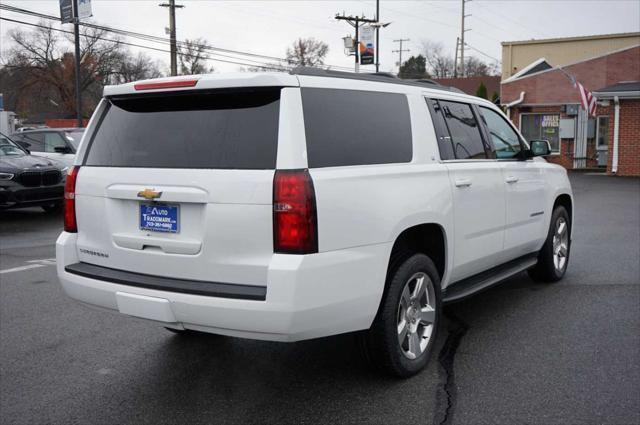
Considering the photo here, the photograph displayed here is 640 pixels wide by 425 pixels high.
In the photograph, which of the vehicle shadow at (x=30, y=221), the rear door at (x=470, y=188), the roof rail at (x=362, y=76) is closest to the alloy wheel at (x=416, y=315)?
the rear door at (x=470, y=188)

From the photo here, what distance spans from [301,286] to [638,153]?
24141mm

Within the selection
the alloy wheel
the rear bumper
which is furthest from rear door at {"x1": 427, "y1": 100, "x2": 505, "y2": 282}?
the rear bumper

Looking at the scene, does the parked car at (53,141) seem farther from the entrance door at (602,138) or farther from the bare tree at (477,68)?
the bare tree at (477,68)

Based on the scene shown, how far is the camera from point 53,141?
15234 mm

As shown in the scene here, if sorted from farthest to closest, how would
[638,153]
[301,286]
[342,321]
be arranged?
[638,153]
[342,321]
[301,286]

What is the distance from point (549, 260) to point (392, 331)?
326 centimetres

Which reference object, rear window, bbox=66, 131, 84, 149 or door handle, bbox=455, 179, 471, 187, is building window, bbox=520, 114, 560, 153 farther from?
door handle, bbox=455, 179, 471, 187

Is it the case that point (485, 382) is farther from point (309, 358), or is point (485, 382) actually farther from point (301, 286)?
point (301, 286)

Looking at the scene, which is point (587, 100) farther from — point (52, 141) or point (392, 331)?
point (392, 331)

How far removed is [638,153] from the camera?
24.2 m

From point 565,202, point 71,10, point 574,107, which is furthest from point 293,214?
point 71,10

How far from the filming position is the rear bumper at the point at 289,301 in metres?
3.34

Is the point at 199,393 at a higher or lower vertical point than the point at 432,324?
lower

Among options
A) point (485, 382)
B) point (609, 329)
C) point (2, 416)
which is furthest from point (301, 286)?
point (609, 329)
